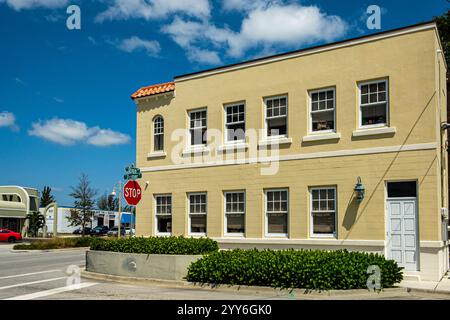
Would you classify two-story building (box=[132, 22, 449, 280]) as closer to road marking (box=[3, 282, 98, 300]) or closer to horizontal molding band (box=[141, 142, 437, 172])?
horizontal molding band (box=[141, 142, 437, 172])

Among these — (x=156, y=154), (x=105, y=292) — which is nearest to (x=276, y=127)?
(x=156, y=154)

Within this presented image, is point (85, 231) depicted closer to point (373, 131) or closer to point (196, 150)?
point (196, 150)

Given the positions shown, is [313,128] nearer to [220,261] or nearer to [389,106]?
[389,106]

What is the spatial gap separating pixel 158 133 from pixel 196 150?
230cm

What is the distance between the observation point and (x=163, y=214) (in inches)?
807

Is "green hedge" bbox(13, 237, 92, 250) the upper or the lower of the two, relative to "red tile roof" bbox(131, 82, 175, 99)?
lower

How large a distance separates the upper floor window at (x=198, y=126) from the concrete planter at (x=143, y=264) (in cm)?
568

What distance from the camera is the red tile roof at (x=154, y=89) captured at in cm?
2080

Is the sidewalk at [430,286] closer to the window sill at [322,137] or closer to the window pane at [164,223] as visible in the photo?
the window sill at [322,137]

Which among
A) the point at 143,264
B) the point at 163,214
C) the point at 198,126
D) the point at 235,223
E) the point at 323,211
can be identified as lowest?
the point at 143,264

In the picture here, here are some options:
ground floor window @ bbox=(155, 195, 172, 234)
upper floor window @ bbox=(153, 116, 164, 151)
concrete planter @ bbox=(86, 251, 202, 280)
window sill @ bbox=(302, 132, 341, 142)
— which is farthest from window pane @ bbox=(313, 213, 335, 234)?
upper floor window @ bbox=(153, 116, 164, 151)

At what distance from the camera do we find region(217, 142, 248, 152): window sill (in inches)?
724

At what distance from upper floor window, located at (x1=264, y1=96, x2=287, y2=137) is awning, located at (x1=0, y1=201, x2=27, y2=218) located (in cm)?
4407
